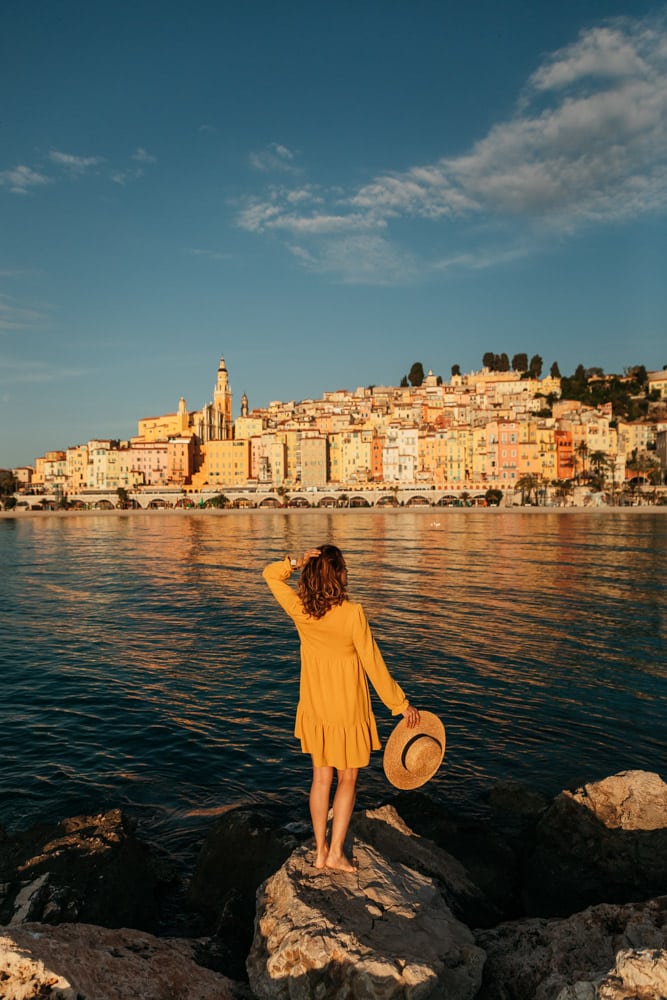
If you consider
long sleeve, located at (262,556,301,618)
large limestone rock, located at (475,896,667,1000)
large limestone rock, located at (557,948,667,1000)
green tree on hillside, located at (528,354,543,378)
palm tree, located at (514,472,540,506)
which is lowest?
large limestone rock, located at (475,896,667,1000)

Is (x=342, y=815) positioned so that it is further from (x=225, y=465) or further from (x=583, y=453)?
(x=225, y=465)

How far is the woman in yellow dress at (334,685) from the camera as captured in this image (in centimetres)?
432

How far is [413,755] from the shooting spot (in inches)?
193

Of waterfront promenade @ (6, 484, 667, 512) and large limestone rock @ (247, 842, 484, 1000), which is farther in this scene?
waterfront promenade @ (6, 484, 667, 512)

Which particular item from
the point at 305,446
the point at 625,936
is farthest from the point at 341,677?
the point at 305,446

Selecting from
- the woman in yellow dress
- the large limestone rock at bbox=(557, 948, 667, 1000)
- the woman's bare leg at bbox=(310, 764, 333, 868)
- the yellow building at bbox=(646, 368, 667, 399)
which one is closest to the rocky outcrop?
the large limestone rock at bbox=(557, 948, 667, 1000)

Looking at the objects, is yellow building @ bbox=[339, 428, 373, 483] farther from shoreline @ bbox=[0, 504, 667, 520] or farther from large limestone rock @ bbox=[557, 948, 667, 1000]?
large limestone rock @ bbox=[557, 948, 667, 1000]

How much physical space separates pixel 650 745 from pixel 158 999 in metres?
8.50

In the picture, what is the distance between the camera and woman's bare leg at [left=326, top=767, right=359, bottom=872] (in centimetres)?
445

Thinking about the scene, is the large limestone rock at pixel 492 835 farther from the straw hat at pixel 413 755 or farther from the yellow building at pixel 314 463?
the yellow building at pixel 314 463

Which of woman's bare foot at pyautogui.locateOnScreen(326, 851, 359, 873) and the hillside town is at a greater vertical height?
the hillside town

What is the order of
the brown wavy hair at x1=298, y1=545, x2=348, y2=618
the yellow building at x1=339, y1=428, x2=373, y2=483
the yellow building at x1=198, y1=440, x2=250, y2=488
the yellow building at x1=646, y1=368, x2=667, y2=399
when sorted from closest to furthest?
the brown wavy hair at x1=298, y1=545, x2=348, y2=618 → the yellow building at x1=339, y1=428, x2=373, y2=483 → the yellow building at x1=198, y1=440, x2=250, y2=488 → the yellow building at x1=646, y1=368, x2=667, y2=399

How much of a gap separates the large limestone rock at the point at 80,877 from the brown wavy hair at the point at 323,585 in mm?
3277

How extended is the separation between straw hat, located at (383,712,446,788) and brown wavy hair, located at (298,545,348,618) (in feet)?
→ 3.97
